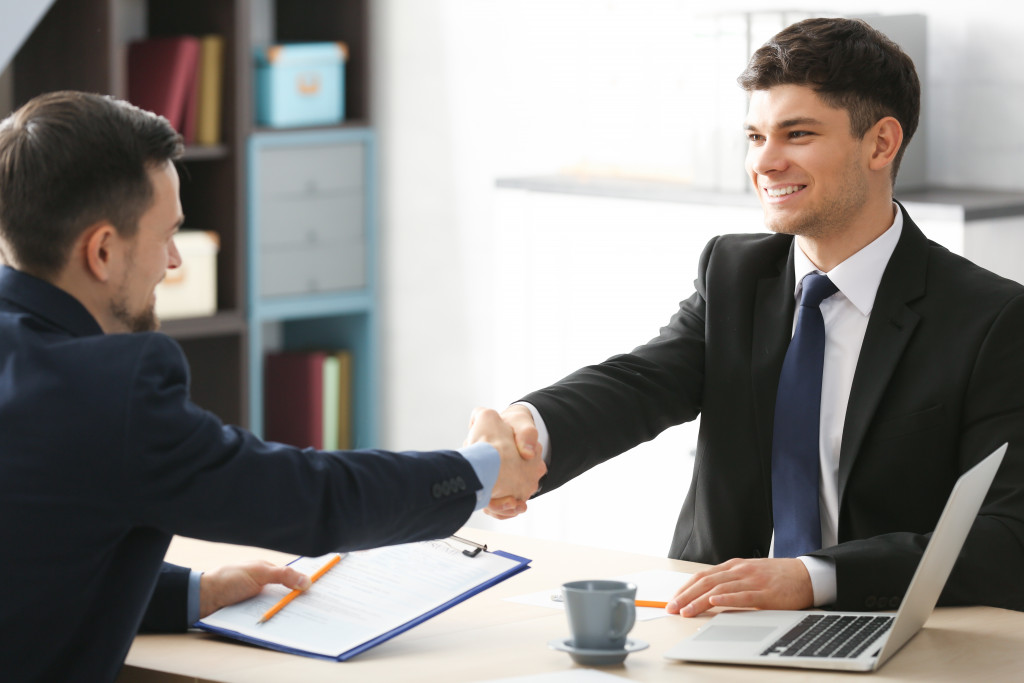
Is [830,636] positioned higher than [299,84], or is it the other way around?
[299,84]

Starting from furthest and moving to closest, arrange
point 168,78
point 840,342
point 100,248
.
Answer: point 168,78, point 840,342, point 100,248

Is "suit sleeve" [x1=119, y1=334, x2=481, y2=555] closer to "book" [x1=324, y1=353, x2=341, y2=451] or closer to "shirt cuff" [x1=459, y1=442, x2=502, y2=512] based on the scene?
"shirt cuff" [x1=459, y1=442, x2=502, y2=512]

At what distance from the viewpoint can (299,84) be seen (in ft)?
14.1

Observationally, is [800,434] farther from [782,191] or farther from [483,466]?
[483,466]

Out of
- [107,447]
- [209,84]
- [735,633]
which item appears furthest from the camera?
[209,84]

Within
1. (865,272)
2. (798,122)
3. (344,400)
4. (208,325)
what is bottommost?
(344,400)

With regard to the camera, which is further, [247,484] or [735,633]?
[735,633]

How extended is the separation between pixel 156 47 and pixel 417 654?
9.30 feet

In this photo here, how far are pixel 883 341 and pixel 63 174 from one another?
1.15 meters

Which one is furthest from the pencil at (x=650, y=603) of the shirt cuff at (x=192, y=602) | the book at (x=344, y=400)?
the book at (x=344, y=400)

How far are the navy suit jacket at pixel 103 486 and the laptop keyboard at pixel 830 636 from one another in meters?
0.48

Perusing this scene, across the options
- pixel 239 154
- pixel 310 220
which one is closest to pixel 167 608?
pixel 239 154

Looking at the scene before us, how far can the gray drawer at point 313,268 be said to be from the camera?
4340 mm

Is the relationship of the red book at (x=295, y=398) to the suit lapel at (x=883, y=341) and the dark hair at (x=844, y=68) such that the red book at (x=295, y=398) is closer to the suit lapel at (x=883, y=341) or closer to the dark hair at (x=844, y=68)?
the dark hair at (x=844, y=68)
